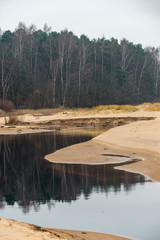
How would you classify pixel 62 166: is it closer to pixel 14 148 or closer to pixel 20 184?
pixel 20 184

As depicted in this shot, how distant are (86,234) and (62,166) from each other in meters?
7.55

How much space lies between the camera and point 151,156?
52.3ft

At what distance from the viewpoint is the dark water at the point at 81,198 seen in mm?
8258

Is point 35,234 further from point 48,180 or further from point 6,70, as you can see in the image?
point 6,70

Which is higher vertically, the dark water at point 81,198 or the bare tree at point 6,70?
the bare tree at point 6,70

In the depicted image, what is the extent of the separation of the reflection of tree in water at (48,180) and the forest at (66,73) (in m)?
34.5

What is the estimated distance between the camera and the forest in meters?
55.1

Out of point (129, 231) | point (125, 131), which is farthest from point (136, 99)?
point (129, 231)

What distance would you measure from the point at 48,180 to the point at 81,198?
2.76m

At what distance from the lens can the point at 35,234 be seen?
6555 millimetres

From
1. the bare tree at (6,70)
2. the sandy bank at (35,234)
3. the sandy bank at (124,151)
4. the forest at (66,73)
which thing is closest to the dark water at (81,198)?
the sandy bank at (35,234)

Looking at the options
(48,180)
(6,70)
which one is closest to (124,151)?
(48,180)

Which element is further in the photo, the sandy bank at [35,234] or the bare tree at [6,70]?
the bare tree at [6,70]

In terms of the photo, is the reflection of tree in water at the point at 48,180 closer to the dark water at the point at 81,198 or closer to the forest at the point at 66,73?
the dark water at the point at 81,198
